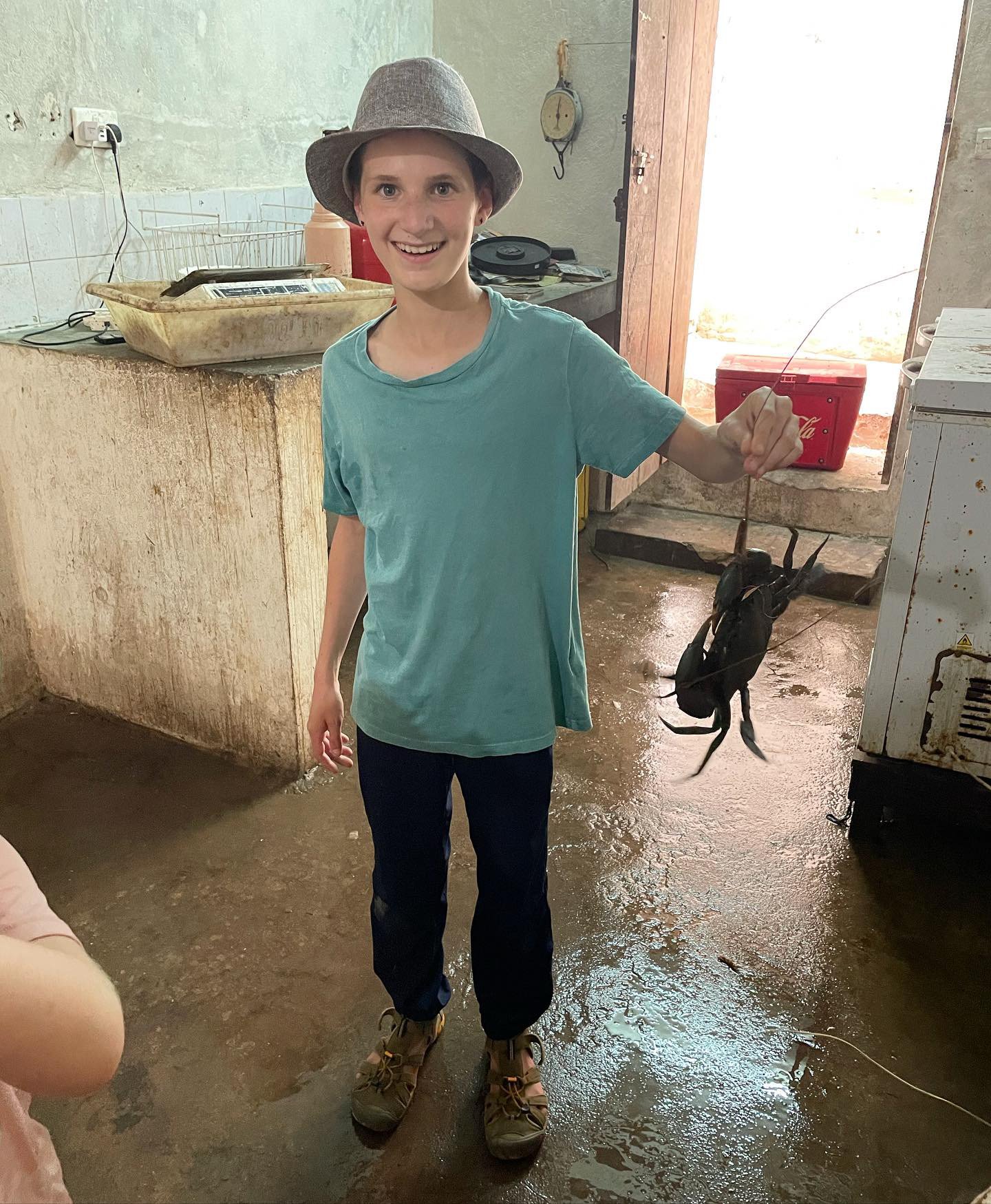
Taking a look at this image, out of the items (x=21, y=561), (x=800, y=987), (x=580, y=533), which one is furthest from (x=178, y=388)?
(x=580, y=533)

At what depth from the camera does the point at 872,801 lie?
7.95 ft

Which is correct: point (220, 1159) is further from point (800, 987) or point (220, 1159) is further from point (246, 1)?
point (246, 1)

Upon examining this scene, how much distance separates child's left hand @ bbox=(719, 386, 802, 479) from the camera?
1.19 m

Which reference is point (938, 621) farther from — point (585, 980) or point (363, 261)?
point (363, 261)

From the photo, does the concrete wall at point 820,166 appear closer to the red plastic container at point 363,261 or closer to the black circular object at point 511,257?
the black circular object at point 511,257

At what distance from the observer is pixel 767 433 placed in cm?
119

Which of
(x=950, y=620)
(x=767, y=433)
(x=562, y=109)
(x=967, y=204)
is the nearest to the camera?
(x=767, y=433)

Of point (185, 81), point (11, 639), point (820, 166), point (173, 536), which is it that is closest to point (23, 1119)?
point (173, 536)

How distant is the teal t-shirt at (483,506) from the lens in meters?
1.31

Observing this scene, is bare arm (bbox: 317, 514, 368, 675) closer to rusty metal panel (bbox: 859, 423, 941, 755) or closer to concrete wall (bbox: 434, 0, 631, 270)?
rusty metal panel (bbox: 859, 423, 941, 755)

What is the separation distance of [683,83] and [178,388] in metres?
2.85

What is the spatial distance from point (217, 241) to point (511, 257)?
129cm

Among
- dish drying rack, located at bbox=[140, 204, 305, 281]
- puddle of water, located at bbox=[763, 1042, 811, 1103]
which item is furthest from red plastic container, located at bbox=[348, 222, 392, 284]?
puddle of water, located at bbox=[763, 1042, 811, 1103]

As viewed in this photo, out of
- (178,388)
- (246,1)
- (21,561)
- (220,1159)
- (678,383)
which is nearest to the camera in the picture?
(220,1159)
